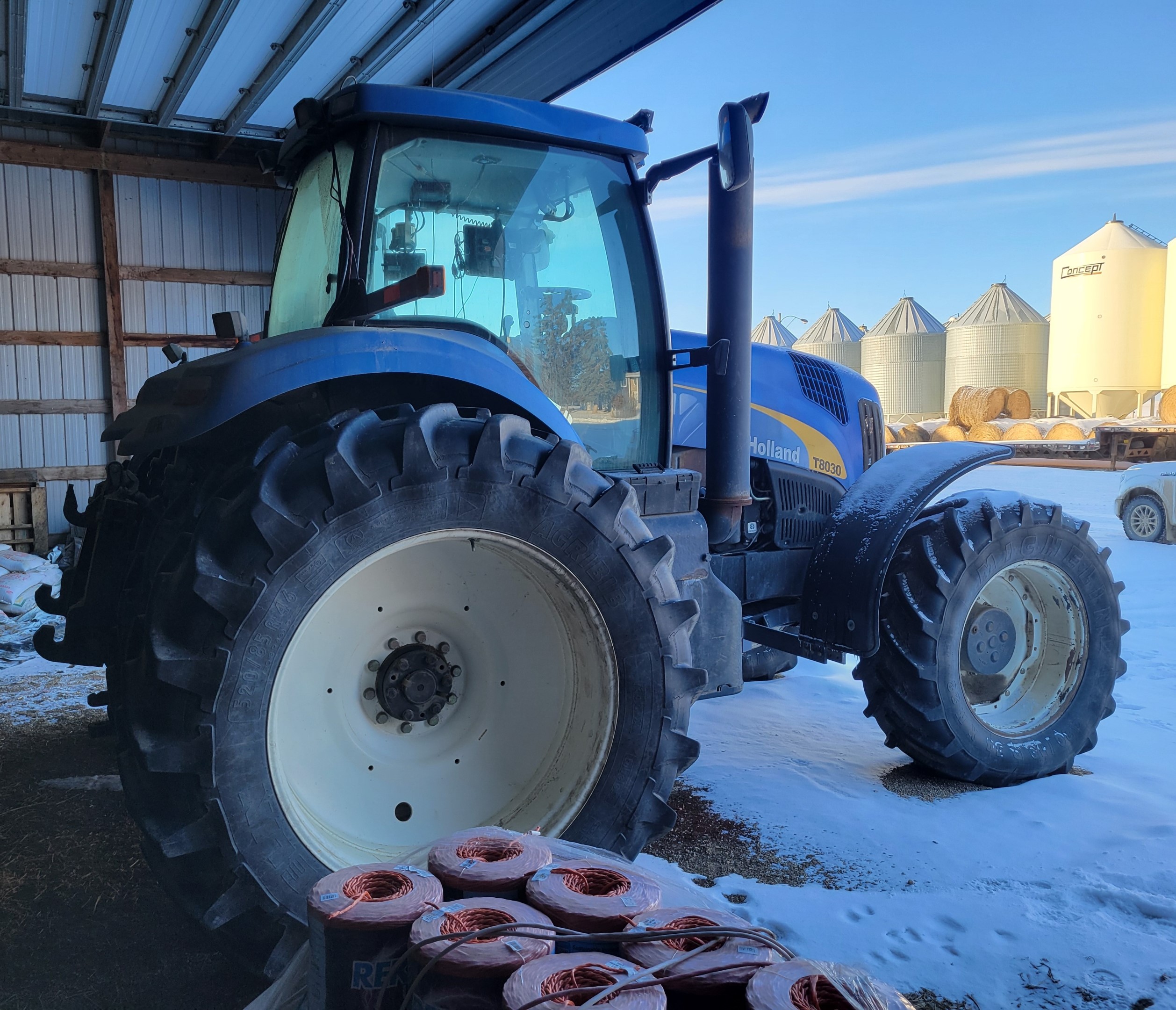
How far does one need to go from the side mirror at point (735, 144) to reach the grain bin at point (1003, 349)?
20.9 m

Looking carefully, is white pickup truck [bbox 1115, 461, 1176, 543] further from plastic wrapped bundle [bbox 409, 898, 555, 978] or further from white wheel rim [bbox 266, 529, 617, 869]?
plastic wrapped bundle [bbox 409, 898, 555, 978]

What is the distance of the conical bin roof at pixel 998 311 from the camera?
874 inches

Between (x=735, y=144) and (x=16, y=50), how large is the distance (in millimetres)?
7532

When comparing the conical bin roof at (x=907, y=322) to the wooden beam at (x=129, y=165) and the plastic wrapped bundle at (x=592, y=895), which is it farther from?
the plastic wrapped bundle at (x=592, y=895)

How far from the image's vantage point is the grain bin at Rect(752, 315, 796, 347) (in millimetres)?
24578

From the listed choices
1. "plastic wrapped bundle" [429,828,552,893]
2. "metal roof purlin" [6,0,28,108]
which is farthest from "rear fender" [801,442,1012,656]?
"metal roof purlin" [6,0,28,108]

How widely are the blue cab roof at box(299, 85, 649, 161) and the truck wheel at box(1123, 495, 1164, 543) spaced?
921cm

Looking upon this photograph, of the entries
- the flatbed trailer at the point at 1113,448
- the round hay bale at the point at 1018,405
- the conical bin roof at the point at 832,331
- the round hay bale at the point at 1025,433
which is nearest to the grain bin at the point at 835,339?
the conical bin roof at the point at 832,331

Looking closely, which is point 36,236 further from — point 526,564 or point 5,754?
point 526,564

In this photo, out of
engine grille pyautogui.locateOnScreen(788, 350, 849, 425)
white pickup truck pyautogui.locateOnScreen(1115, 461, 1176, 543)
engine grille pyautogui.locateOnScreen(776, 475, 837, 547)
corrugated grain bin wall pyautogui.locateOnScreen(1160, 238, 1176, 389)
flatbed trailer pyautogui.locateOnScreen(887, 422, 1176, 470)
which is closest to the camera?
engine grille pyautogui.locateOnScreen(776, 475, 837, 547)

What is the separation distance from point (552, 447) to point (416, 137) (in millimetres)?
1131

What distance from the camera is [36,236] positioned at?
10.1 metres

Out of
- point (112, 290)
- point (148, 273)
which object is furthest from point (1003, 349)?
point (112, 290)

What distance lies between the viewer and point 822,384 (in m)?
4.57
